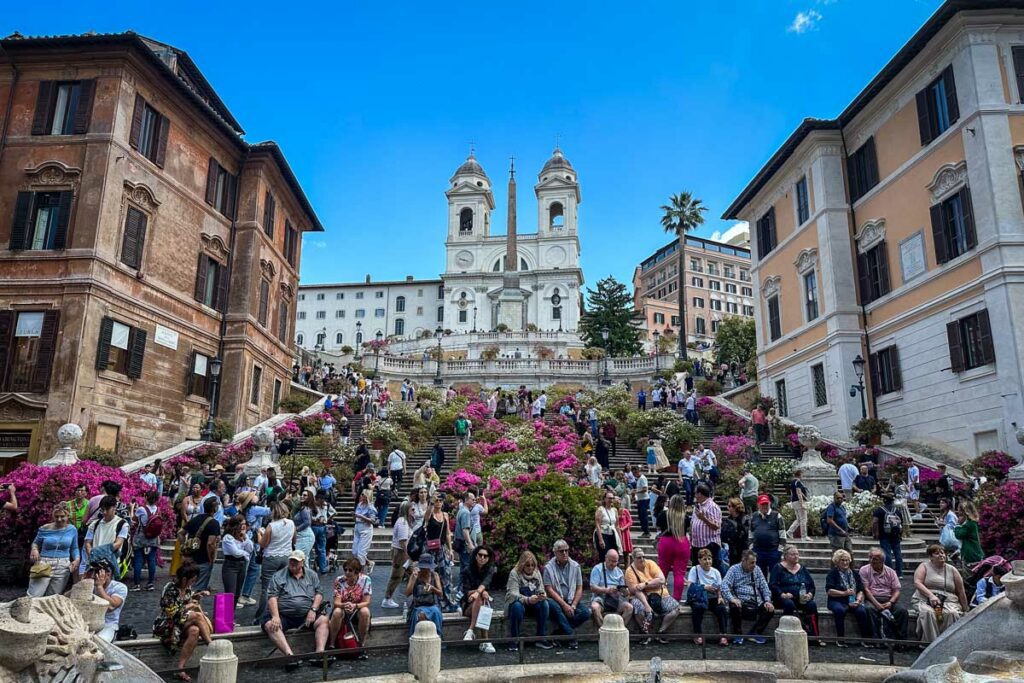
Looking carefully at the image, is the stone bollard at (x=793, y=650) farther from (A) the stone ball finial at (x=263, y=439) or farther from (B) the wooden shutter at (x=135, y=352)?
(B) the wooden shutter at (x=135, y=352)

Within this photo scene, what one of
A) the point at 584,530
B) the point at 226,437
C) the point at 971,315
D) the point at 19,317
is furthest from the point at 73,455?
the point at 971,315

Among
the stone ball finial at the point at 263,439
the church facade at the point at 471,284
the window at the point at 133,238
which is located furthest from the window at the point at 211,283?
the church facade at the point at 471,284

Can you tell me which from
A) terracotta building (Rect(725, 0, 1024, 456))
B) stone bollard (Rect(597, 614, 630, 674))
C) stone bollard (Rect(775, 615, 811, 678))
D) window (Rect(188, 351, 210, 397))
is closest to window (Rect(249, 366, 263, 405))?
window (Rect(188, 351, 210, 397))

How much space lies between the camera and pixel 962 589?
9.08 metres

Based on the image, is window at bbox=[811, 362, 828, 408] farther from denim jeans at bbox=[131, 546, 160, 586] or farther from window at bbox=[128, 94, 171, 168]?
window at bbox=[128, 94, 171, 168]

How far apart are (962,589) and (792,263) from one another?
21681 millimetres

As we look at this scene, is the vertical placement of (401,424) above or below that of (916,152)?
below

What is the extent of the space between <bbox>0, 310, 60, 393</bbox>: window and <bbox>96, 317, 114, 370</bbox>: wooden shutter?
3.55ft

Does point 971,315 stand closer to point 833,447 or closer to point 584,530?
point 833,447

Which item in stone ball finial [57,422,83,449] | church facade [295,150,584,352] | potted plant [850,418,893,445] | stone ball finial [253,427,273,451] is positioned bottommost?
stone ball finial [57,422,83,449]

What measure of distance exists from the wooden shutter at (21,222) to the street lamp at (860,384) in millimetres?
25720

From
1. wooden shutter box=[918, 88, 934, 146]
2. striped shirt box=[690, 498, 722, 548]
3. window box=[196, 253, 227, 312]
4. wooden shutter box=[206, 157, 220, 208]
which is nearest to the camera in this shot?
striped shirt box=[690, 498, 722, 548]

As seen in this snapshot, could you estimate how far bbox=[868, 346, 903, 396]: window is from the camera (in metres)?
23.1

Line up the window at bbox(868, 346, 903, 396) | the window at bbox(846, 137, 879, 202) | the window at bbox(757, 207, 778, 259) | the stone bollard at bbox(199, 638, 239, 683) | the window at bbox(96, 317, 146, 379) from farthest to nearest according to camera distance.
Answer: the window at bbox(757, 207, 778, 259)
the window at bbox(846, 137, 879, 202)
the window at bbox(868, 346, 903, 396)
the window at bbox(96, 317, 146, 379)
the stone bollard at bbox(199, 638, 239, 683)
